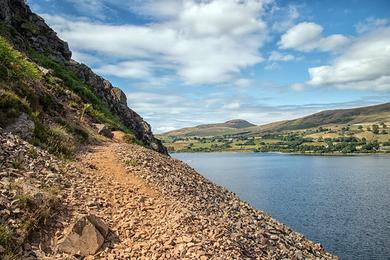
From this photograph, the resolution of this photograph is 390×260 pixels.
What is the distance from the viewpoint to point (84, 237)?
44.8 ft

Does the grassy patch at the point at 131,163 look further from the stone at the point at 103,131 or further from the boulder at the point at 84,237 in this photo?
the stone at the point at 103,131

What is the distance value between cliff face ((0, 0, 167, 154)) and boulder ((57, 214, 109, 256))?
36.1 m

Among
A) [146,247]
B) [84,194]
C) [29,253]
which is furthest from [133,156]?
[29,253]

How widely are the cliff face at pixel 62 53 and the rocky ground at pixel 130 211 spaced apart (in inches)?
1152

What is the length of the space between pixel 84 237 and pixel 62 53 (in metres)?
48.1

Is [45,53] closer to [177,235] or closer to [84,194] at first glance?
[84,194]

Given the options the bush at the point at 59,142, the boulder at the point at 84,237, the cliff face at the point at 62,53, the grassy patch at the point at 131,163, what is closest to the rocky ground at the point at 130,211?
the grassy patch at the point at 131,163

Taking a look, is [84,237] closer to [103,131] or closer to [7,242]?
[7,242]

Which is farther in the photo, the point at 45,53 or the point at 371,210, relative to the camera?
the point at 371,210

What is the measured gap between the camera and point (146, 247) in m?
14.1

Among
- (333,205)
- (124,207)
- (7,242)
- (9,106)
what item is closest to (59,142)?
(9,106)

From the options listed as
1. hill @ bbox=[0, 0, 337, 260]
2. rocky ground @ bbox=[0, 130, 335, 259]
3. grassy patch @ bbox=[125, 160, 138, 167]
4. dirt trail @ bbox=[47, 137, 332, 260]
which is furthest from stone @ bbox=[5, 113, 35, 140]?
grassy patch @ bbox=[125, 160, 138, 167]

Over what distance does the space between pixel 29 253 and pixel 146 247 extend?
3767 millimetres

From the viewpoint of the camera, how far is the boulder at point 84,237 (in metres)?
13.2
